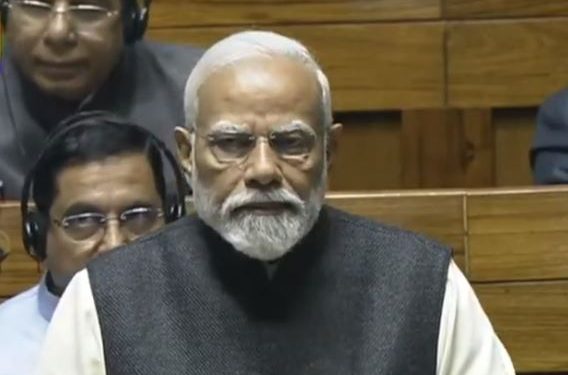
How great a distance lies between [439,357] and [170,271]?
21cm

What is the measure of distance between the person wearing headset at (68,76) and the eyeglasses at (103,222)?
0.21m

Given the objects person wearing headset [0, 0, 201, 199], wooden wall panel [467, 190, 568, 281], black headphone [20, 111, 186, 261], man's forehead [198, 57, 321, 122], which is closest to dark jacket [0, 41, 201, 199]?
person wearing headset [0, 0, 201, 199]

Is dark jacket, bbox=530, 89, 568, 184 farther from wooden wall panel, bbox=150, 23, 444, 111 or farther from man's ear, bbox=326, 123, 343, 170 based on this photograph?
man's ear, bbox=326, 123, 343, 170

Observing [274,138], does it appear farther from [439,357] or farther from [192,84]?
[439,357]

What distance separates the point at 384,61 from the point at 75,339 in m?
0.99

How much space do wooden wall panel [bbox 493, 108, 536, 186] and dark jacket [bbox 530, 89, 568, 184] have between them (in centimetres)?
31

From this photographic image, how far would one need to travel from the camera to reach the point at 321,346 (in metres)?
1.20

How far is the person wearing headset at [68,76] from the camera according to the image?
1.61m

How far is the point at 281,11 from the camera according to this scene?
6.91 feet

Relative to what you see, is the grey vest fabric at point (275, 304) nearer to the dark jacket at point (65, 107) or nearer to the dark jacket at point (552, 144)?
the dark jacket at point (65, 107)

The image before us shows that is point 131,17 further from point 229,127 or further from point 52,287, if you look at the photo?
point 229,127


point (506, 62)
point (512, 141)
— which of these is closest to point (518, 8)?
point (506, 62)

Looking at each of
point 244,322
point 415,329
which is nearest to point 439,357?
point 415,329

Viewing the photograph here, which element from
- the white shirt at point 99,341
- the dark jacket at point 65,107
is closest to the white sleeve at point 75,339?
the white shirt at point 99,341
